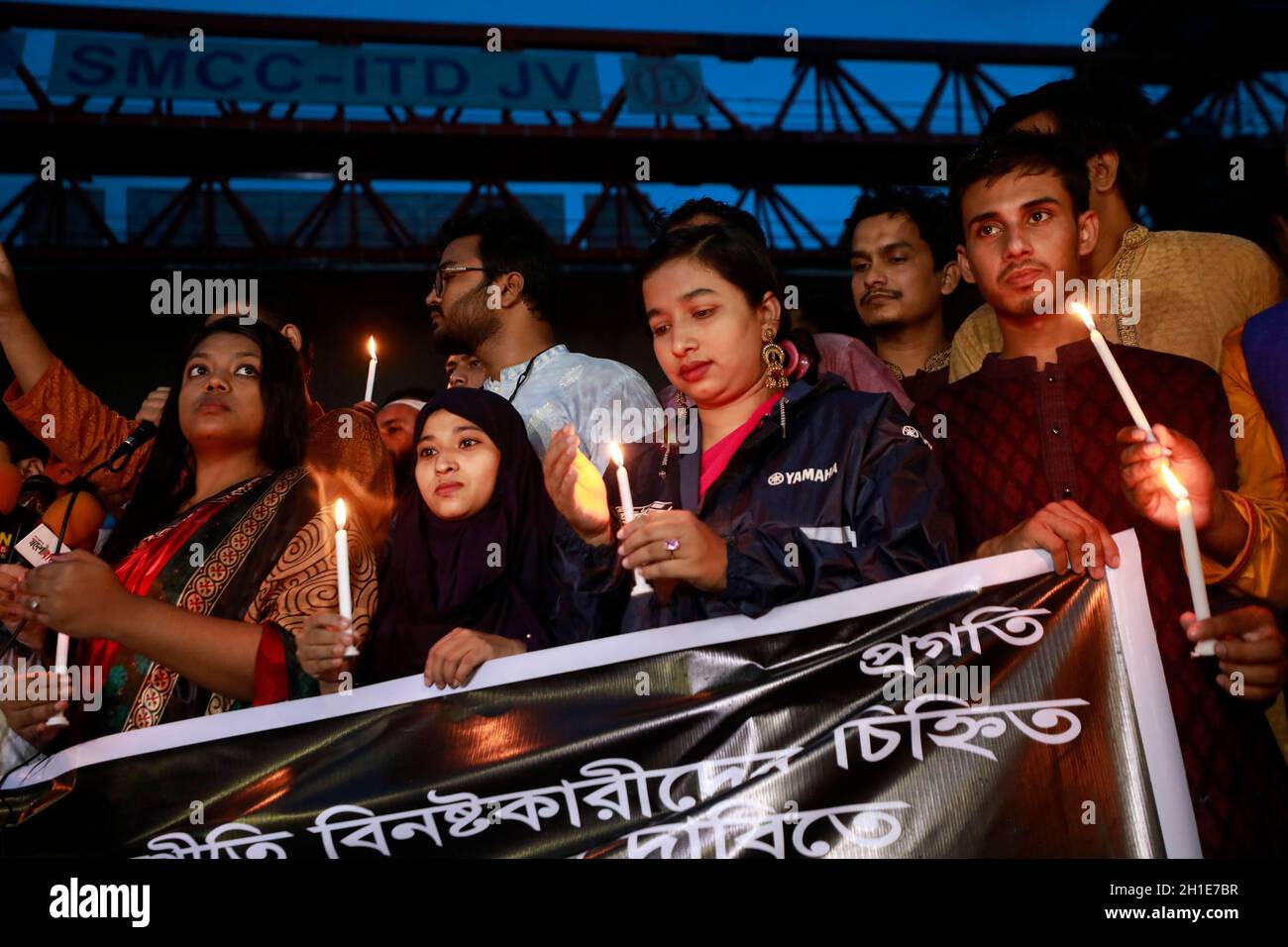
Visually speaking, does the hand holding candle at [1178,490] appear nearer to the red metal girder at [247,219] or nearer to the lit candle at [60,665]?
the lit candle at [60,665]

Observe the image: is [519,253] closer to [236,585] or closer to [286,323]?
[286,323]

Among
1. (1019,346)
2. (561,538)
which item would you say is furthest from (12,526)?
(1019,346)

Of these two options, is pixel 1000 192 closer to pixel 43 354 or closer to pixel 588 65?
pixel 43 354

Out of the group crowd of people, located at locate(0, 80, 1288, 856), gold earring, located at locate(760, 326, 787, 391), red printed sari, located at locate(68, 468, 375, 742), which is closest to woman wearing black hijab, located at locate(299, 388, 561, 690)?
crowd of people, located at locate(0, 80, 1288, 856)

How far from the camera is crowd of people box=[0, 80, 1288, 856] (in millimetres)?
2445

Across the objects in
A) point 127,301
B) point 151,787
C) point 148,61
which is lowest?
point 151,787

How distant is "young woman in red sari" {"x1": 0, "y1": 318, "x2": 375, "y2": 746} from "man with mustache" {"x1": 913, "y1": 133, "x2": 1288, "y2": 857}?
1605 mm

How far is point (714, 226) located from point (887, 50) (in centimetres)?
1844

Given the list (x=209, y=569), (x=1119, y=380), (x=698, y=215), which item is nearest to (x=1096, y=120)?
(x=698, y=215)

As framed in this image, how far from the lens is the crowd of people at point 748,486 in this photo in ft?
8.02

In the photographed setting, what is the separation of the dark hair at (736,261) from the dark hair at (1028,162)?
62 centimetres

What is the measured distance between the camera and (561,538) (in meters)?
2.79

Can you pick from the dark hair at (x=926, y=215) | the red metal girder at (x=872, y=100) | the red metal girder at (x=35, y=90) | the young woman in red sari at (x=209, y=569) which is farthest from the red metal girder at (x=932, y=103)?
the young woman in red sari at (x=209, y=569)

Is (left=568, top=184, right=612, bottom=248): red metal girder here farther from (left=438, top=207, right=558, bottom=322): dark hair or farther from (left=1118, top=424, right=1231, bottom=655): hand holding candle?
(left=1118, top=424, right=1231, bottom=655): hand holding candle
